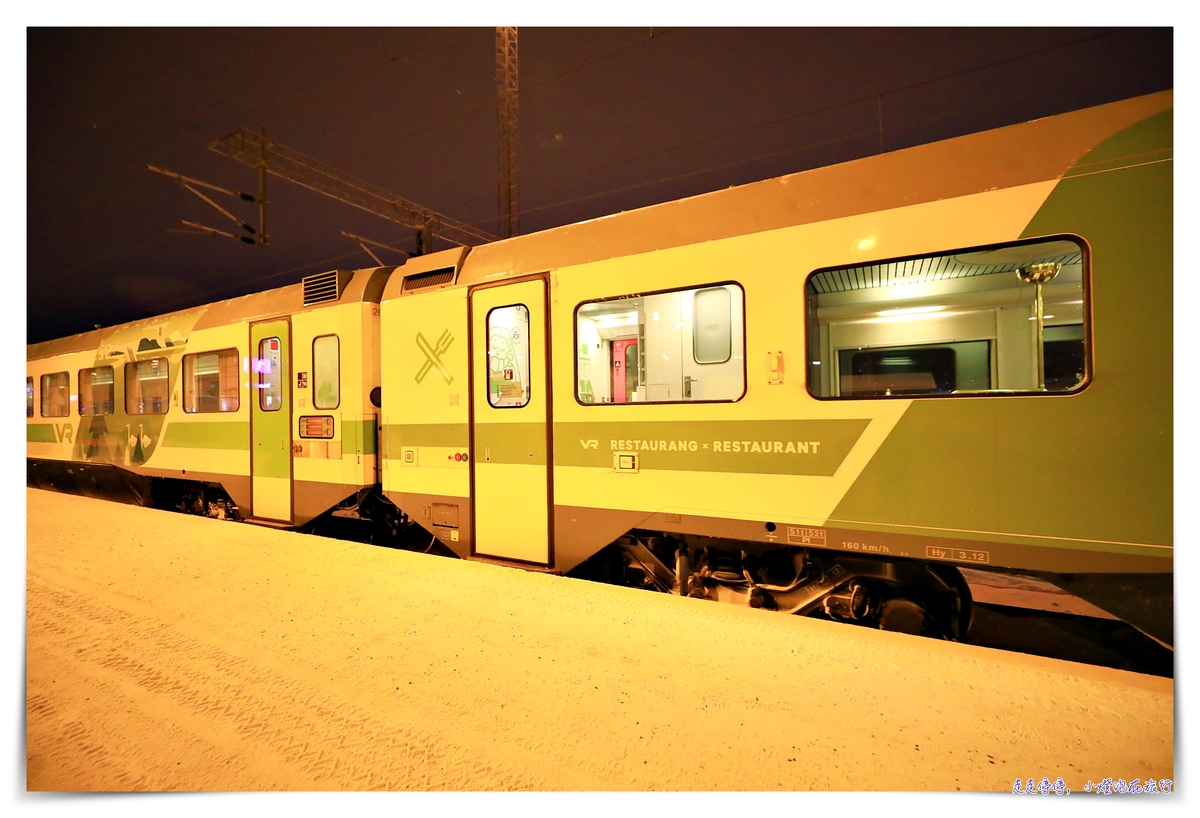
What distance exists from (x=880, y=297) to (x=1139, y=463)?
5.05 ft

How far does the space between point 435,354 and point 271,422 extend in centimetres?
316

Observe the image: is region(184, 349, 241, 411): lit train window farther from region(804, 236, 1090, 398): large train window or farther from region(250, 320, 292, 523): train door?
region(804, 236, 1090, 398): large train window

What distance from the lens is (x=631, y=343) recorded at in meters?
4.32

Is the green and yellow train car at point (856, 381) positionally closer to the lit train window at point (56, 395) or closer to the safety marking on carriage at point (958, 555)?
the safety marking on carriage at point (958, 555)

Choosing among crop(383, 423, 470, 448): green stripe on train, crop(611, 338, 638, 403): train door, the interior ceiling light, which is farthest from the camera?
crop(383, 423, 470, 448): green stripe on train

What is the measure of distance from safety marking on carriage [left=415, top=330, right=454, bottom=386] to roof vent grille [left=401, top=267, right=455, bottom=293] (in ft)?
1.66

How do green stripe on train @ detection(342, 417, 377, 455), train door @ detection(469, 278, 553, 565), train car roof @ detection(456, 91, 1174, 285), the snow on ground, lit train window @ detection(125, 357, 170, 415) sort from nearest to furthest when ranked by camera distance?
the snow on ground
train car roof @ detection(456, 91, 1174, 285)
train door @ detection(469, 278, 553, 565)
green stripe on train @ detection(342, 417, 377, 455)
lit train window @ detection(125, 357, 170, 415)

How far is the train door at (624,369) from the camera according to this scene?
429 centimetres

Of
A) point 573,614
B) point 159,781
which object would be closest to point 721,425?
point 573,614

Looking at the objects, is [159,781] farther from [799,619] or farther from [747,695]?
[799,619]

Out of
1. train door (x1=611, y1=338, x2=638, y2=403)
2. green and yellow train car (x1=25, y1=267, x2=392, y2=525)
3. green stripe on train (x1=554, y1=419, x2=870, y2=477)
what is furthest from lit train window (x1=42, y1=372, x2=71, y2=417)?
train door (x1=611, y1=338, x2=638, y2=403)

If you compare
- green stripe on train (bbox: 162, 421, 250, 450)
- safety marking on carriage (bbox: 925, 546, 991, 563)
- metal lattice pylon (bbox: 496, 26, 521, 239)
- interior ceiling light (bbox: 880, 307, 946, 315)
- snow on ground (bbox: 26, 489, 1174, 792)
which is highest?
metal lattice pylon (bbox: 496, 26, 521, 239)

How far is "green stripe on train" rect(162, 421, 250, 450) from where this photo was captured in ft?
23.0

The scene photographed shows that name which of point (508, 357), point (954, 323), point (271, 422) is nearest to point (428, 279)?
point (508, 357)
